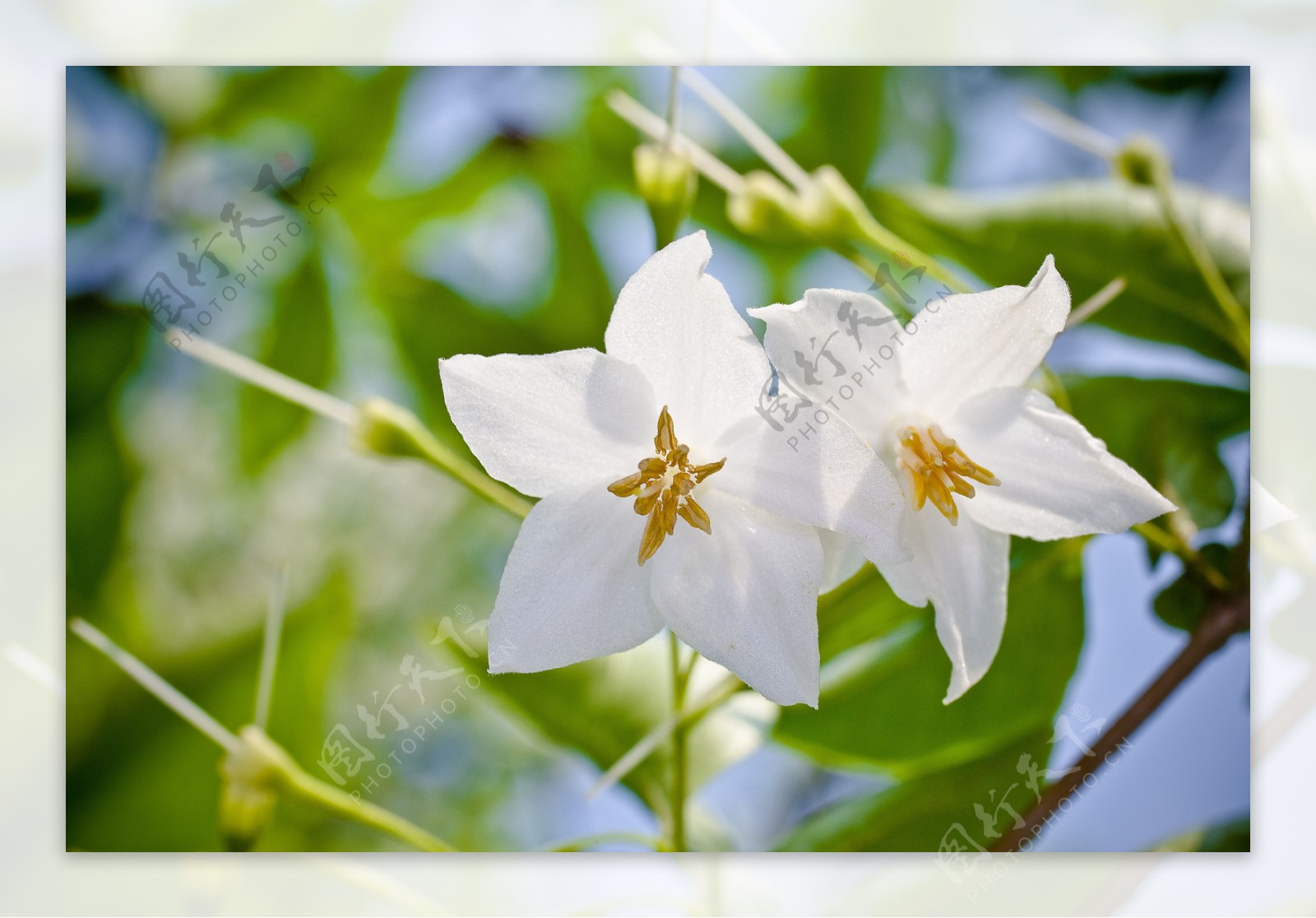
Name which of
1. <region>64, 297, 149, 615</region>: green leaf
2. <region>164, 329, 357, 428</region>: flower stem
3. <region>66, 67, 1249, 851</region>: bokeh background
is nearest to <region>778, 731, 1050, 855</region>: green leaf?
<region>66, 67, 1249, 851</region>: bokeh background

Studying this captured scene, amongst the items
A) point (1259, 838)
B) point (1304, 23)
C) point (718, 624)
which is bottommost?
point (1259, 838)

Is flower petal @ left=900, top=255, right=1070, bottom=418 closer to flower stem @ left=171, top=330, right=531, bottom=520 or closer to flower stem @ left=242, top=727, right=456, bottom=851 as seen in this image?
flower stem @ left=171, top=330, right=531, bottom=520

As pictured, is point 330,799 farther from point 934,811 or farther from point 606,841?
point 934,811

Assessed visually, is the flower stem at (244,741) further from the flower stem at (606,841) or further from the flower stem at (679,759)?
the flower stem at (679,759)

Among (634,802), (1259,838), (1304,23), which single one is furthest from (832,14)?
(1259,838)

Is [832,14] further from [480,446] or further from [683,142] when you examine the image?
[480,446]

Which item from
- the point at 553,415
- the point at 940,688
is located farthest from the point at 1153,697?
the point at 553,415
